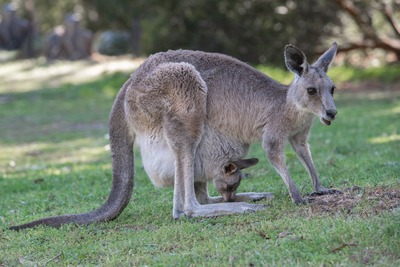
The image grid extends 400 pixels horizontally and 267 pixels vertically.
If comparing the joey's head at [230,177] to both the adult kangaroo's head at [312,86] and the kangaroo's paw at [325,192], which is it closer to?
the kangaroo's paw at [325,192]

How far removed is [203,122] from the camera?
237 inches

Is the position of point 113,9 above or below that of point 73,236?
above

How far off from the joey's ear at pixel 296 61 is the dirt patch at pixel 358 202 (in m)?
1.04

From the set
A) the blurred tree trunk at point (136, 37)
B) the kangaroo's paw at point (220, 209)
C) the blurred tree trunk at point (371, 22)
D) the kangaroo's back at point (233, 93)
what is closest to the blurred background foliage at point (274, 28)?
the blurred tree trunk at point (371, 22)

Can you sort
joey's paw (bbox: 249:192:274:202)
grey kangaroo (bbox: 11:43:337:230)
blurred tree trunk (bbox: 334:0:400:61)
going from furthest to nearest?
blurred tree trunk (bbox: 334:0:400:61), joey's paw (bbox: 249:192:274:202), grey kangaroo (bbox: 11:43:337:230)

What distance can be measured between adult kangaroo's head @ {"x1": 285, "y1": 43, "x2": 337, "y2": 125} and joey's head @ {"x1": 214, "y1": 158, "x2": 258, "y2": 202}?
69 centimetres

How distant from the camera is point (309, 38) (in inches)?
731

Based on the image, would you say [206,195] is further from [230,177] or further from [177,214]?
[177,214]

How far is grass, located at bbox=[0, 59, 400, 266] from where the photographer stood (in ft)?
15.2

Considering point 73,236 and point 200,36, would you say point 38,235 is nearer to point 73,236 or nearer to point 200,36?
point 73,236

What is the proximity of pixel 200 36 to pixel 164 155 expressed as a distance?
13.3 meters

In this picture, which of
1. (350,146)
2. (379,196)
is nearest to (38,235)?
(379,196)

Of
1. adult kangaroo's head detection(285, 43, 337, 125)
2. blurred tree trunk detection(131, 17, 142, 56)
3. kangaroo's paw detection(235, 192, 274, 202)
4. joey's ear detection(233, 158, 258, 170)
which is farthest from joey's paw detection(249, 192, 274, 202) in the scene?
blurred tree trunk detection(131, 17, 142, 56)

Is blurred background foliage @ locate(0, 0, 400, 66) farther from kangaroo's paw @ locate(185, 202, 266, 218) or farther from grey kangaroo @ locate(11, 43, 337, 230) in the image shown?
kangaroo's paw @ locate(185, 202, 266, 218)
